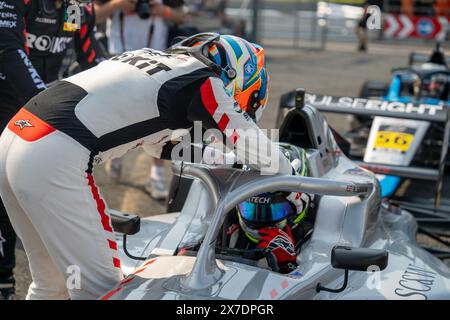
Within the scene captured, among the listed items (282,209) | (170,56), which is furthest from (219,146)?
(170,56)

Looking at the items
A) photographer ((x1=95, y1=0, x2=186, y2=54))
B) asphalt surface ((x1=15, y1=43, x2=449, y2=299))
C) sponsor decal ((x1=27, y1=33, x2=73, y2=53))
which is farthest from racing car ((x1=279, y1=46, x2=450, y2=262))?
photographer ((x1=95, y1=0, x2=186, y2=54))

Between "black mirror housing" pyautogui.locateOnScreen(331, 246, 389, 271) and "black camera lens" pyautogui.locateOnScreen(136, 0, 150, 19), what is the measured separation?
4065mm

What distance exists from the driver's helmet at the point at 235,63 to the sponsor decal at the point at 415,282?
1.01 meters

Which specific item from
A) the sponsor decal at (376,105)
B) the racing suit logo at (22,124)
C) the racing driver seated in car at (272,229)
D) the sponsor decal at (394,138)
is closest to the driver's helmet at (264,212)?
the racing driver seated in car at (272,229)

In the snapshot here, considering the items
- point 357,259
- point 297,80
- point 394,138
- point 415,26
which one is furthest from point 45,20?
point 415,26

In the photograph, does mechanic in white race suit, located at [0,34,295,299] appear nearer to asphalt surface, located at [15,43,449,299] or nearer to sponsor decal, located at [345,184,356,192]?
sponsor decal, located at [345,184,356,192]

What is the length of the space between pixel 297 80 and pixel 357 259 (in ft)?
33.1

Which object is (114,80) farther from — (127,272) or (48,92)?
(127,272)

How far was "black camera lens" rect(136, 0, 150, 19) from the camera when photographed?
6.49 m

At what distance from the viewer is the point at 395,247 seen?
386 cm

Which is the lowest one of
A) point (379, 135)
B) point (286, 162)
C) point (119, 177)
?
point (119, 177)

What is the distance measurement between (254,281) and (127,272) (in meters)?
0.74

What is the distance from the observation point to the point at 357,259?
2938mm
